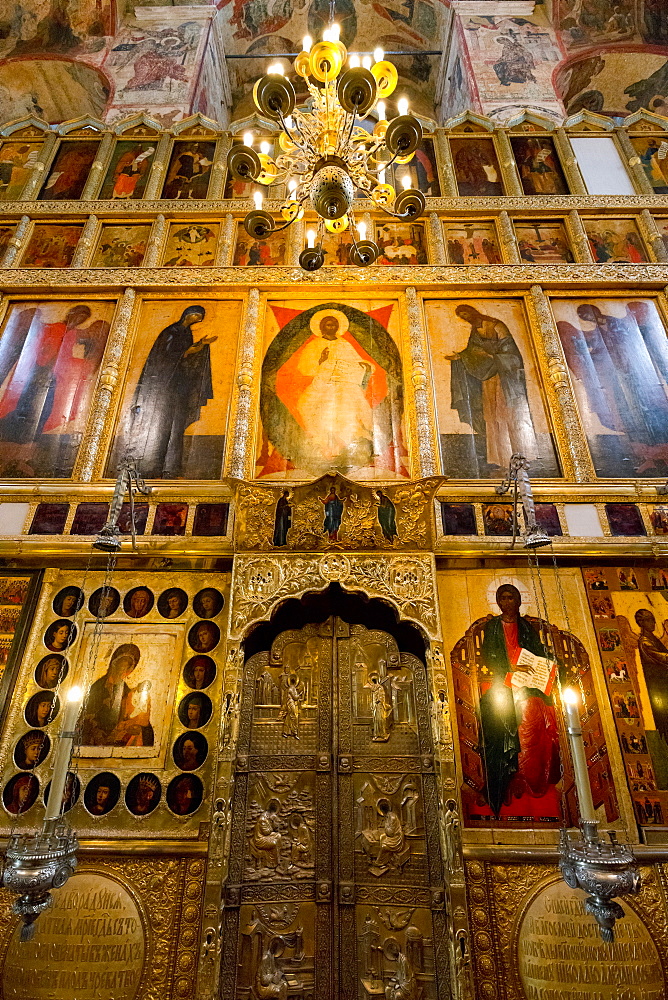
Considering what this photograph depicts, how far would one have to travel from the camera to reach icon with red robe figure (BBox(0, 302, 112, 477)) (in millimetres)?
6516

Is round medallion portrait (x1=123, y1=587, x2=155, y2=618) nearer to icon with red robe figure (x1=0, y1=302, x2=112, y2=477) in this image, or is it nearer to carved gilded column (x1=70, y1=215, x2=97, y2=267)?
icon with red robe figure (x1=0, y1=302, x2=112, y2=477)

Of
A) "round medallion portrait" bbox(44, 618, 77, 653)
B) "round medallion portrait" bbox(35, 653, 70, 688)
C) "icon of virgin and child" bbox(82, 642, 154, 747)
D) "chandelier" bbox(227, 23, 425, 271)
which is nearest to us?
"chandelier" bbox(227, 23, 425, 271)

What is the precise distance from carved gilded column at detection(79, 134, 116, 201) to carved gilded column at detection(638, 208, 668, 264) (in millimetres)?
8419

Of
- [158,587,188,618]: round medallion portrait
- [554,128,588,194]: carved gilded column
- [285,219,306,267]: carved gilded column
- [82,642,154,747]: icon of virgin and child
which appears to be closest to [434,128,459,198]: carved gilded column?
[554,128,588,194]: carved gilded column

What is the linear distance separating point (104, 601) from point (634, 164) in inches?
403

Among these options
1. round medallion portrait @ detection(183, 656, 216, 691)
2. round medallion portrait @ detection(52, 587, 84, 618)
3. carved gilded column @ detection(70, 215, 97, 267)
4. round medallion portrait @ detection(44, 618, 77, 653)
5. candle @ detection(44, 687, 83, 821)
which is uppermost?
carved gilded column @ detection(70, 215, 97, 267)

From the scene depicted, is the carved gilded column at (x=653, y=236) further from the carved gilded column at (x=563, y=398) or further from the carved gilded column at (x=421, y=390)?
the carved gilded column at (x=421, y=390)

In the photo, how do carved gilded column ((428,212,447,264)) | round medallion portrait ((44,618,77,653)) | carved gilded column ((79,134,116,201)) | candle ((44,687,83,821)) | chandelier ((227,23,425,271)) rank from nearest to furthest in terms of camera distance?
candle ((44,687,83,821)) → chandelier ((227,23,425,271)) → round medallion portrait ((44,618,77,653)) → carved gilded column ((428,212,447,264)) → carved gilded column ((79,134,116,201))

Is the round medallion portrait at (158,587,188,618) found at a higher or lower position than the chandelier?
lower

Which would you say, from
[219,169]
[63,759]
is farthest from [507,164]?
[63,759]

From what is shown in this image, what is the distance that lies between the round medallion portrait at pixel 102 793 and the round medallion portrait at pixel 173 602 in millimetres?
1462

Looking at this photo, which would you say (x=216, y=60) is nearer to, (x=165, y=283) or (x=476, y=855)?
(x=165, y=283)

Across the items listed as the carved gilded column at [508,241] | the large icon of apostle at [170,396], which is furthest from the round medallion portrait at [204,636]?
the carved gilded column at [508,241]

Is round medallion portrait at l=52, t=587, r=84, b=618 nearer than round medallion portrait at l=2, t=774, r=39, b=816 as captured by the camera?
No
